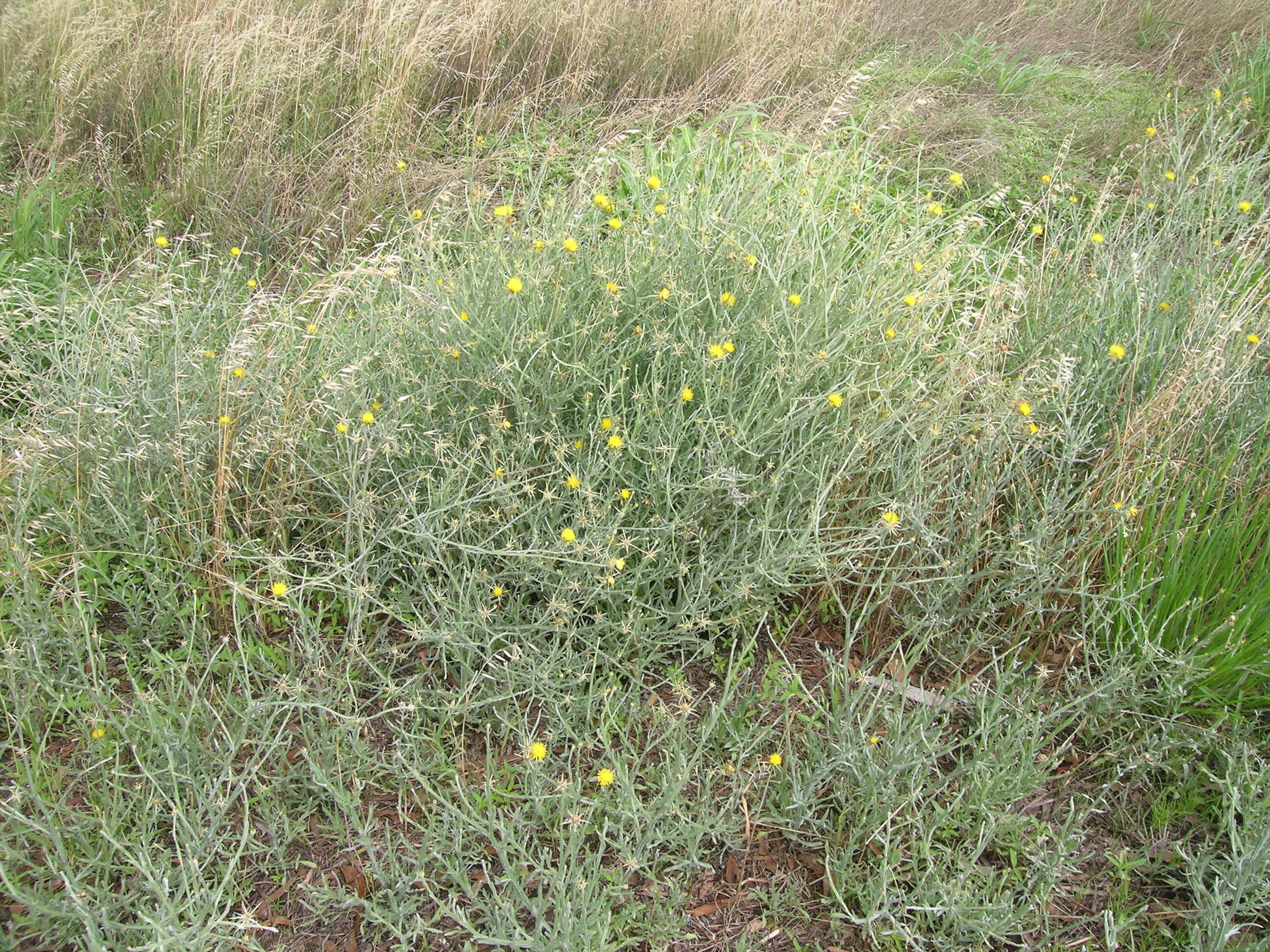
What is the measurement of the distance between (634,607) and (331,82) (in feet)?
11.6

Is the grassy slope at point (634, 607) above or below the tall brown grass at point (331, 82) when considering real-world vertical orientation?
below

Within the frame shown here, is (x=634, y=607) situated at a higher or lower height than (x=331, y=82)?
lower

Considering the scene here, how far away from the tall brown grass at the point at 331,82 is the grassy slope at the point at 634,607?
1366 millimetres

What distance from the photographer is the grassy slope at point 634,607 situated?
5.62ft

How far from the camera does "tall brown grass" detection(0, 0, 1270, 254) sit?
3.87m

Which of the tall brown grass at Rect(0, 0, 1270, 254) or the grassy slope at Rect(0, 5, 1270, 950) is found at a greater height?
the tall brown grass at Rect(0, 0, 1270, 254)

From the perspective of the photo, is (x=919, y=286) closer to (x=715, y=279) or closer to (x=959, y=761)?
(x=715, y=279)

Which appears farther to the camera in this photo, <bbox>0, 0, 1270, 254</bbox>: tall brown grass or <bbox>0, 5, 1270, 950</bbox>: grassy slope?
<bbox>0, 0, 1270, 254</bbox>: tall brown grass

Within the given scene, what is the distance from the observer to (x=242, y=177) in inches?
151

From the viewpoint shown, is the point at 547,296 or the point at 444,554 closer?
the point at 444,554

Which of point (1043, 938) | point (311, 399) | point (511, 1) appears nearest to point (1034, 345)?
point (1043, 938)

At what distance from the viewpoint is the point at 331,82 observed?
4.28m

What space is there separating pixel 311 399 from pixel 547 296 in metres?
0.74

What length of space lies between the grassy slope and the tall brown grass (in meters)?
1.37
